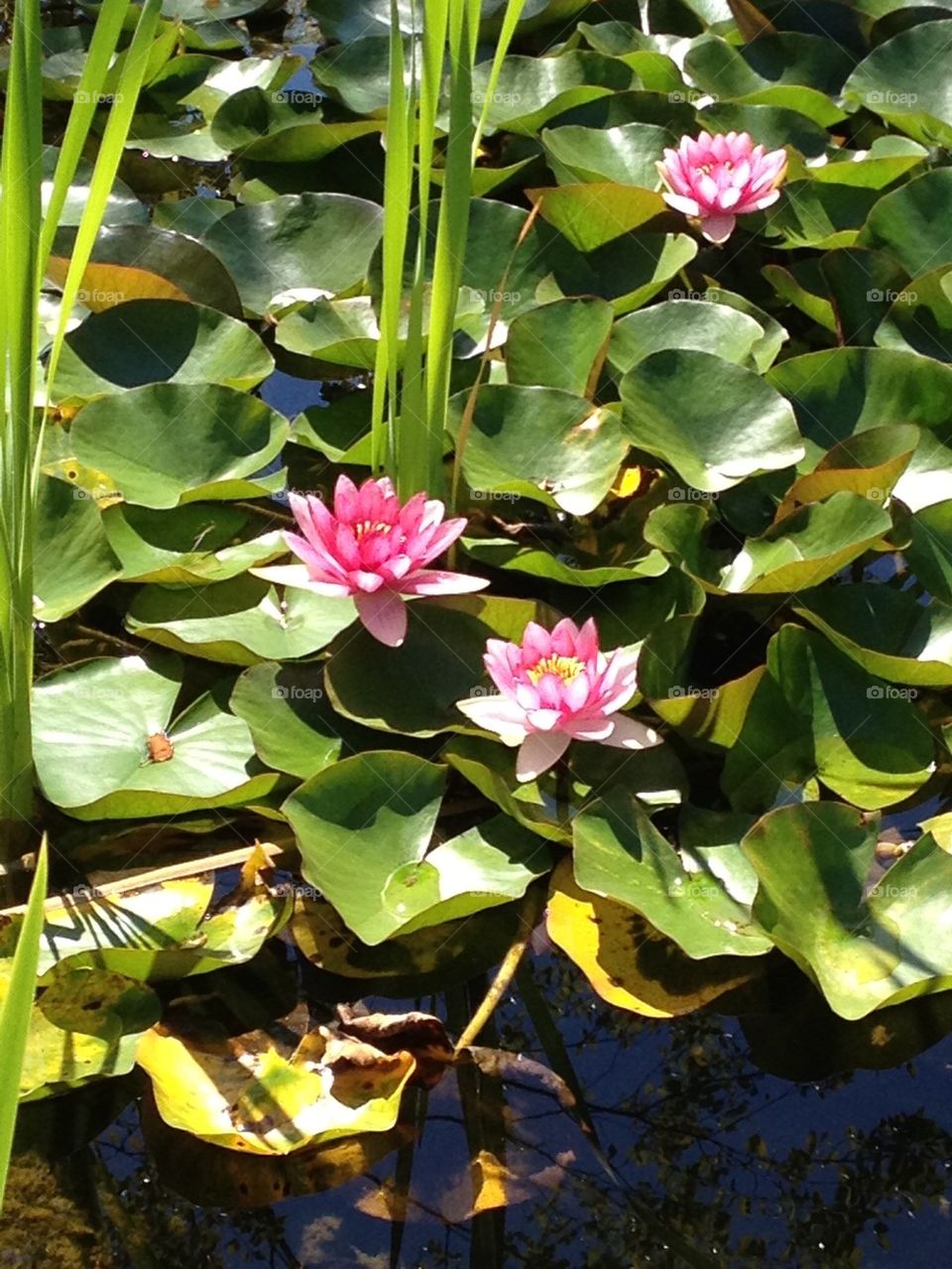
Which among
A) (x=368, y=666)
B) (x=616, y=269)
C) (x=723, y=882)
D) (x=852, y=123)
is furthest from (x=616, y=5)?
(x=723, y=882)

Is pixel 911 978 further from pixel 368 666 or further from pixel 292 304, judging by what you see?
pixel 292 304

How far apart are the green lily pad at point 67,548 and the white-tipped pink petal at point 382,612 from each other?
431 mm

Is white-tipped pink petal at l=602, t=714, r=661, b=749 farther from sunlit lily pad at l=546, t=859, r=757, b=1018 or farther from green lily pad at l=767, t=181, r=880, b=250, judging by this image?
green lily pad at l=767, t=181, r=880, b=250

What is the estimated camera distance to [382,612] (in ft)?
6.41

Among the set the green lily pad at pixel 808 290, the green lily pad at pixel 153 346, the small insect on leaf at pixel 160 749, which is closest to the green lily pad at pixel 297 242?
the green lily pad at pixel 153 346

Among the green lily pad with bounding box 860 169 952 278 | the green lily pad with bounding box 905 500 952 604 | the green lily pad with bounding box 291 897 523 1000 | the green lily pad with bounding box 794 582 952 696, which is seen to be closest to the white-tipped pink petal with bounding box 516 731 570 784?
the green lily pad with bounding box 291 897 523 1000

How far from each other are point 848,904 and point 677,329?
1.18m

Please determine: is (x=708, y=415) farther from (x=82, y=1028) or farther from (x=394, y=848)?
(x=82, y=1028)

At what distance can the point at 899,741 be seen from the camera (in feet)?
6.45

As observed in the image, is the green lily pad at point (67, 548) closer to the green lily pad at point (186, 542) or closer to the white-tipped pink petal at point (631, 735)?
the green lily pad at point (186, 542)

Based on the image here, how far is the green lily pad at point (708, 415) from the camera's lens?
2.27m

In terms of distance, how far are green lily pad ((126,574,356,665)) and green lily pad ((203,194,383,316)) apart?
91 cm

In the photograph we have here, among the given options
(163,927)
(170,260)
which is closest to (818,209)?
(170,260)

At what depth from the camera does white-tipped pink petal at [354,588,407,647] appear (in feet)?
6.38
